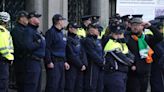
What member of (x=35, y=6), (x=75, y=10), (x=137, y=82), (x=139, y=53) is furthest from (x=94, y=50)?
(x=75, y=10)

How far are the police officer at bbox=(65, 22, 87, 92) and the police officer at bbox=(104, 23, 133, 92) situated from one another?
0.51m

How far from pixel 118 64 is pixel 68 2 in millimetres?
4171

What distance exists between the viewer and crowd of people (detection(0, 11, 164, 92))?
9.79 m

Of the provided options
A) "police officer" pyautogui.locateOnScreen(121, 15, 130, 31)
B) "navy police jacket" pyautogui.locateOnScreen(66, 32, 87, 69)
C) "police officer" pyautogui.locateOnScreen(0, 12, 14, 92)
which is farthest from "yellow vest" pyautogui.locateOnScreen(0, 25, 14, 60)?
"police officer" pyautogui.locateOnScreen(121, 15, 130, 31)

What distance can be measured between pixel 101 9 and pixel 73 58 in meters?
4.28

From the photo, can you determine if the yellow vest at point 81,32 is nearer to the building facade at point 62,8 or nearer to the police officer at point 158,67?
the police officer at point 158,67

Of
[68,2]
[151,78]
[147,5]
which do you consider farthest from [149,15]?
[151,78]

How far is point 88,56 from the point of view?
1091 centimetres

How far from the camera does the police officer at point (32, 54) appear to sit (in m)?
9.66

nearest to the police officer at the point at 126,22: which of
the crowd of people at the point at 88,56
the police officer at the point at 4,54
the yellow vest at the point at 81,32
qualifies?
the crowd of people at the point at 88,56

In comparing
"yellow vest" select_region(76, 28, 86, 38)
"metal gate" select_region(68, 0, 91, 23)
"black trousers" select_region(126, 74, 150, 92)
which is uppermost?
"metal gate" select_region(68, 0, 91, 23)

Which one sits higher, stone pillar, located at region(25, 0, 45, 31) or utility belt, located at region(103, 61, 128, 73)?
stone pillar, located at region(25, 0, 45, 31)

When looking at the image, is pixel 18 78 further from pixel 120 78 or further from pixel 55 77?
pixel 120 78

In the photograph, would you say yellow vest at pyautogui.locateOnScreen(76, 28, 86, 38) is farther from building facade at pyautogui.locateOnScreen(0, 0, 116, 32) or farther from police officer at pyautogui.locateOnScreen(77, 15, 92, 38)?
building facade at pyautogui.locateOnScreen(0, 0, 116, 32)
